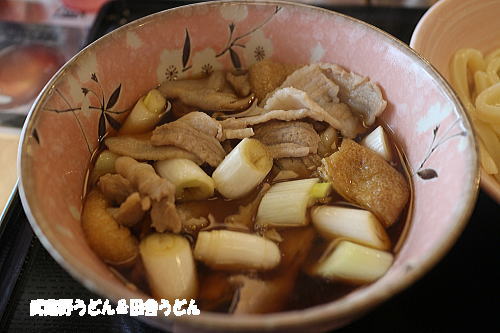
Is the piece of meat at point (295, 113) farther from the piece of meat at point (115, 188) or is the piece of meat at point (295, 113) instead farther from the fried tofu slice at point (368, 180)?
the piece of meat at point (115, 188)

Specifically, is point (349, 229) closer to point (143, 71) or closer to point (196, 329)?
point (196, 329)

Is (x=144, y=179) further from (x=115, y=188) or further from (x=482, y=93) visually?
(x=482, y=93)

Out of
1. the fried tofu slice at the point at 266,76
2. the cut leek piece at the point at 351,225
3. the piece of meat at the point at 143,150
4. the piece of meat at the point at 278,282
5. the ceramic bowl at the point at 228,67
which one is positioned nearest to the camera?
the ceramic bowl at the point at 228,67

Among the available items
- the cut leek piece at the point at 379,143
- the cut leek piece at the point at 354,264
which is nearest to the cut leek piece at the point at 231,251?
the cut leek piece at the point at 354,264

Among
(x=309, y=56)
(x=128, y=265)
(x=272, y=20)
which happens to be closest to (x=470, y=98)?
(x=309, y=56)

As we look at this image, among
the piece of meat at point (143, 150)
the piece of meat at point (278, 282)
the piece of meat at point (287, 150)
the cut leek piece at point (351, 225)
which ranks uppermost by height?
the piece of meat at point (143, 150)

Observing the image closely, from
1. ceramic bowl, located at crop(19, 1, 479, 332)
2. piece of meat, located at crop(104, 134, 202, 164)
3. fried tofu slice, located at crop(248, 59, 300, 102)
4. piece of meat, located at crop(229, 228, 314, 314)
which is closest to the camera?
ceramic bowl, located at crop(19, 1, 479, 332)

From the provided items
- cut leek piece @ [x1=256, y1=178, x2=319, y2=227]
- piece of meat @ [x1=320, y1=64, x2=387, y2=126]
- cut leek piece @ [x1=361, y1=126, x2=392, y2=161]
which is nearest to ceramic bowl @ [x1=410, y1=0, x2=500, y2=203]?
piece of meat @ [x1=320, y1=64, x2=387, y2=126]

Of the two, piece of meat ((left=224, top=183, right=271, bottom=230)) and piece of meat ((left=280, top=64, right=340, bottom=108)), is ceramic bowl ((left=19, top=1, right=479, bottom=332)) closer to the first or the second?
piece of meat ((left=280, top=64, right=340, bottom=108))

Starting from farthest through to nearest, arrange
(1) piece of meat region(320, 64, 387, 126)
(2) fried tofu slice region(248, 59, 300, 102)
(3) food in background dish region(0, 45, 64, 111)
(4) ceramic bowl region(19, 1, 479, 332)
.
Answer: (3) food in background dish region(0, 45, 64, 111) < (2) fried tofu slice region(248, 59, 300, 102) < (1) piece of meat region(320, 64, 387, 126) < (4) ceramic bowl region(19, 1, 479, 332)
